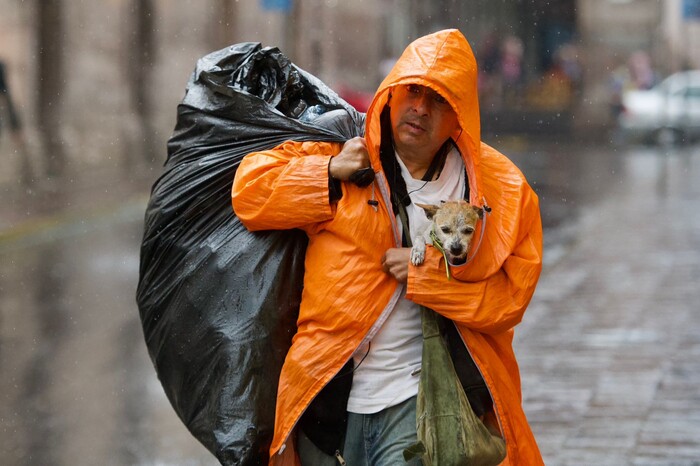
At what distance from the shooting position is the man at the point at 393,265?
3293mm

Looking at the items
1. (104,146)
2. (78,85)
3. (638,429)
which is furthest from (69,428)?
(78,85)

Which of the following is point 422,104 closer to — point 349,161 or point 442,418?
point 349,161

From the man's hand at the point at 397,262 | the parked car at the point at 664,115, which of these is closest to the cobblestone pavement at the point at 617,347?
the man's hand at the point at 397,262

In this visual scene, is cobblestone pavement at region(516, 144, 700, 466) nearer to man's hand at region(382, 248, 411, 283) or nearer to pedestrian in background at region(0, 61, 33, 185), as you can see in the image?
man's hand at region(382, 248, 411, 283)

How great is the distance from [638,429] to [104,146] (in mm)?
15328

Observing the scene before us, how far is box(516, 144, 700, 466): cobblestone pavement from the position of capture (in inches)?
244

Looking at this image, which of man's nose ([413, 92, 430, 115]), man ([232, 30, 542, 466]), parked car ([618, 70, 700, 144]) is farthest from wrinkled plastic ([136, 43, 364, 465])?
parked car ([618, 70, 700, 144])

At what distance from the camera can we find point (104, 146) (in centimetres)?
2047

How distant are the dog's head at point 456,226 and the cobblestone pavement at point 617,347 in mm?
2910

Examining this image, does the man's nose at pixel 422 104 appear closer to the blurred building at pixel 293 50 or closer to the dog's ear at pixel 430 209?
the dog's ear at pixel 430 209

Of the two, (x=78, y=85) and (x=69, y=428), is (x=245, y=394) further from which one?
(x=78, y=85)

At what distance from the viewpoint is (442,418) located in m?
3.32

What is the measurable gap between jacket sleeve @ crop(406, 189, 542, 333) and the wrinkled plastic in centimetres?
42

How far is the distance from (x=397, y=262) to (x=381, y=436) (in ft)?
1.61
